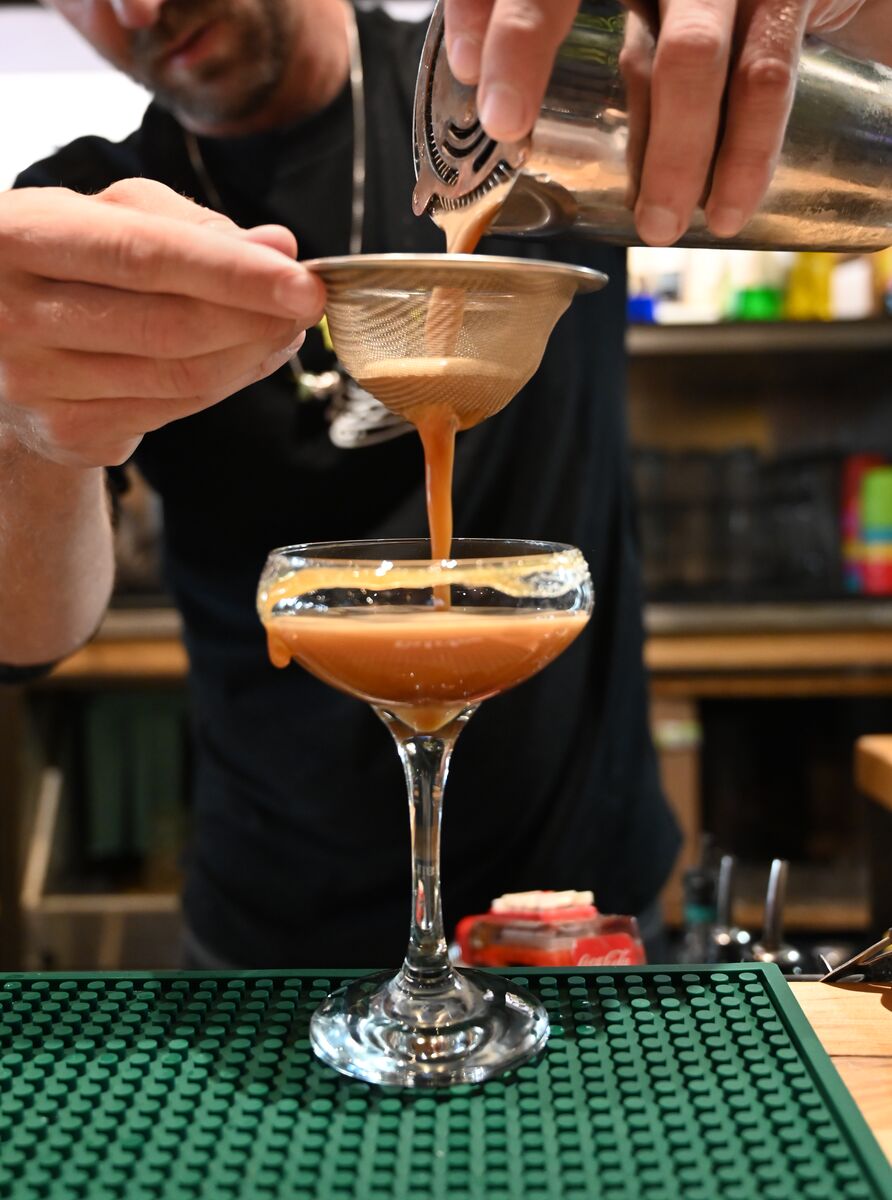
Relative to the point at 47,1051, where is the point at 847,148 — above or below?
above

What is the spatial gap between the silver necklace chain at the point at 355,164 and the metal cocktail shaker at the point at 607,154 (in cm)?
45

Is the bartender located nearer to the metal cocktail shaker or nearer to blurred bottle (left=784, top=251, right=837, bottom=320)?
the metal cocktail shaker

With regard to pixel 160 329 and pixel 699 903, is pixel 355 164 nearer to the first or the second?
pixel 160 329

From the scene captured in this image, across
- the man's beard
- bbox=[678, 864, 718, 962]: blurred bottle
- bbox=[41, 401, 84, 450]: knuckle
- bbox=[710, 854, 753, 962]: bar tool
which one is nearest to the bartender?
the man's beard

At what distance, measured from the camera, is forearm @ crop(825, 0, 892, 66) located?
0.98m

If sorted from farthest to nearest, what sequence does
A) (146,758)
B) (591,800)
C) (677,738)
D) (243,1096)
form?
1. (146,758)
2. (677,738)
3. (591,800)
4. (243,1096)

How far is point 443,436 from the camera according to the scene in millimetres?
931

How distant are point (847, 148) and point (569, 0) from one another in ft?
1.03

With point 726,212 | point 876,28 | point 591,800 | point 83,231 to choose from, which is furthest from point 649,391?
point 83,231

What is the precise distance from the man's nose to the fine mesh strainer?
61 centimetres

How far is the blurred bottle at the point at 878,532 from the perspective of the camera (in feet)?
8.95

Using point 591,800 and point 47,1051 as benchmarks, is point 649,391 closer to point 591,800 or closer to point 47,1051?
point 591,800

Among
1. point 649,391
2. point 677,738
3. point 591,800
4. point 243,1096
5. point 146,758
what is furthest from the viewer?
point 649,391

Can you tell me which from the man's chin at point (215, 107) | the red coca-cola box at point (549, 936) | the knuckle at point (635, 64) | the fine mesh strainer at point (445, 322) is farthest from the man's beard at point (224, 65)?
the red coca-cola box at point (549, 936)
